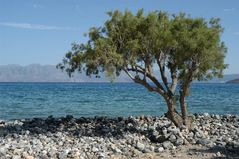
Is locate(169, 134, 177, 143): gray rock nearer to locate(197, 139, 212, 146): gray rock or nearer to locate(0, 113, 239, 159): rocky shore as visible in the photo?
locate(0, 113, 239, 159): rocky shore

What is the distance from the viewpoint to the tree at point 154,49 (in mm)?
22875

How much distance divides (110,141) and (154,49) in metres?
5.55

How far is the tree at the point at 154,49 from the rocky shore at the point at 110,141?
2.60 meters

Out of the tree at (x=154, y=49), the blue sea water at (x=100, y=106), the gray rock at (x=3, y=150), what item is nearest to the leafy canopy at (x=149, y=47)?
the tree at (x=154, y=49)

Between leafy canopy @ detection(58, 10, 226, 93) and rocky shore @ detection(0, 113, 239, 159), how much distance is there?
3379 mm

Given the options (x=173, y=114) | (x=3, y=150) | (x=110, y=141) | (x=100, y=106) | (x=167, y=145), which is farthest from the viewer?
(x=100, y=106)

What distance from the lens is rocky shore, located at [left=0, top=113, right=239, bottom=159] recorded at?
63.0 ft

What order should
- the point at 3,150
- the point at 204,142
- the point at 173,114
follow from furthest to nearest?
the point at 173,114, the point at 204,142, the point at 3,150

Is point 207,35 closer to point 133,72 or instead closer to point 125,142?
point 133,72

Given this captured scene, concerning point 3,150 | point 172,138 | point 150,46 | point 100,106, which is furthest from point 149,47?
point 100,106

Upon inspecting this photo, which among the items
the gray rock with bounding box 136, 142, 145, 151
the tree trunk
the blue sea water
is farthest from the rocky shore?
the blue sea water

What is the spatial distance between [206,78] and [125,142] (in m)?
7.00

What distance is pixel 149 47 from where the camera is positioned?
24078 mm

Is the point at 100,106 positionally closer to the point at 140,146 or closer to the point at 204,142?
the point at 204,142
